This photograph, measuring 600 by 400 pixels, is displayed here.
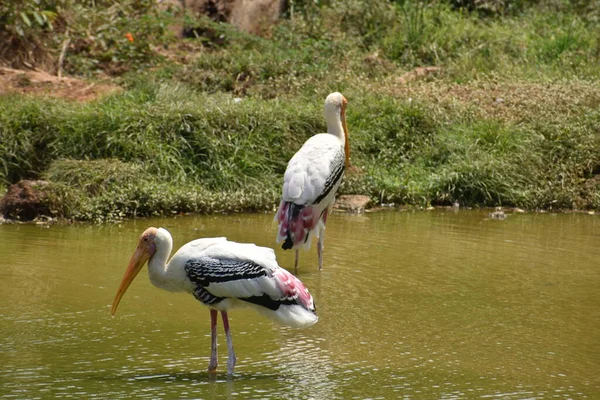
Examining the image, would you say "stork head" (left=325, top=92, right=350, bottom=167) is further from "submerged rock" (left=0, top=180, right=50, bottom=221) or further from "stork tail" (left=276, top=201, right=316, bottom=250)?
"submerged rock" (left=0, top=180, right=50, bottom=221)

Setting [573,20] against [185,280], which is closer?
[185,280]

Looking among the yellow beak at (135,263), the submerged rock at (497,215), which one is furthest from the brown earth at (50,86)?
the yellow beak at (135,263)

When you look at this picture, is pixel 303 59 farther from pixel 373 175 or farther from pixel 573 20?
pixel 573 20

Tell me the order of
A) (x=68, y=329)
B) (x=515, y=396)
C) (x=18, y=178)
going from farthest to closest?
1. (x=18, y=178)
2. (x=68, y=329)
3. (x=515, y=396)

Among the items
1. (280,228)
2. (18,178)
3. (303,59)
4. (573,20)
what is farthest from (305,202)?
(573,20)

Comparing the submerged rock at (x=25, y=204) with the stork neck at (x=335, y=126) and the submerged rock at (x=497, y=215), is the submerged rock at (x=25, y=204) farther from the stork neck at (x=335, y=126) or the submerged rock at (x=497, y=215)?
the submerged rock at (x=497, y=215)

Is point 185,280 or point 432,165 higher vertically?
point 432,165

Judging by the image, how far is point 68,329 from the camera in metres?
6.00

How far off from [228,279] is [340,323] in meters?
1.30

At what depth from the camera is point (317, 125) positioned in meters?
11.5

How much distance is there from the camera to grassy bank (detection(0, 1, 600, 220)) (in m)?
10.3

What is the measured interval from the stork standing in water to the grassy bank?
6.92 feet

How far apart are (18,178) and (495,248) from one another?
4.76m

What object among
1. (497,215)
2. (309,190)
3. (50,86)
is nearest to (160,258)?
(309,190)
